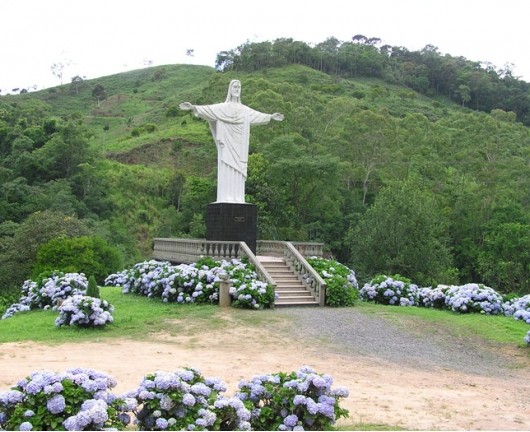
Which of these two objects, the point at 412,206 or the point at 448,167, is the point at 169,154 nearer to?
the point at 448,167

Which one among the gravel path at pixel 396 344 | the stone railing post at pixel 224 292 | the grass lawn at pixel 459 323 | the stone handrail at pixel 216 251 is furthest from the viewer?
the stone handrail at pixel 216 251

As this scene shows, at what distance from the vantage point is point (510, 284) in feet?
108

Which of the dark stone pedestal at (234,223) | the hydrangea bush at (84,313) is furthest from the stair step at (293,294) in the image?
the hydrangea bush at (84,313)

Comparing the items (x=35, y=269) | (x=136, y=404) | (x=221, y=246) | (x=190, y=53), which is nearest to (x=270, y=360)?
(x=136, y=404)

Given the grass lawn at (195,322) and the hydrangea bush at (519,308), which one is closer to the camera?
the grass lawn at (195,322)

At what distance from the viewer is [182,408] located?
599 centimetres

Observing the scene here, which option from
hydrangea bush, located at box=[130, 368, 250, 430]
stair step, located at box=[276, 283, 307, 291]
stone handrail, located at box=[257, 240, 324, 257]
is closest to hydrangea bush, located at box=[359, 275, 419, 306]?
stone handrail, located at box=[257, 240, 324, 257]

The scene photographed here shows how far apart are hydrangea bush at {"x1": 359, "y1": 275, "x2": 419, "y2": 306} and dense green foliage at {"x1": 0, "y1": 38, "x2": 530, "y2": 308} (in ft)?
20.9

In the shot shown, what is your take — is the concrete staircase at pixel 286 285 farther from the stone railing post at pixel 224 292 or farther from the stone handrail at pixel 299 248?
the stone railing post at pixel 224 292

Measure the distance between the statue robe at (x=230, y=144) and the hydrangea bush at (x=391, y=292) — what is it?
5249 millimetres

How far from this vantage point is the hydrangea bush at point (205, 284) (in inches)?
637

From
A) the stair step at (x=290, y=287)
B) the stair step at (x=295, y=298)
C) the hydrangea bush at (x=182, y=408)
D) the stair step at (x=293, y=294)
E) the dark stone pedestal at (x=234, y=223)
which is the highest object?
the dark stone pedestal at (x=234, y=223)

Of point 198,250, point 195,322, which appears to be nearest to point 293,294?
point 198,250

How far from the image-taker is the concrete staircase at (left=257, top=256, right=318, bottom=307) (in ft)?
57.2
